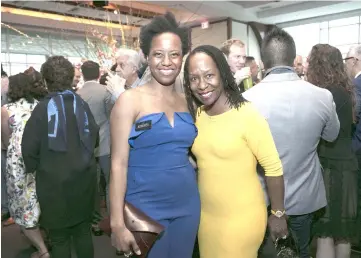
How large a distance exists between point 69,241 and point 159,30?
64.9 inches

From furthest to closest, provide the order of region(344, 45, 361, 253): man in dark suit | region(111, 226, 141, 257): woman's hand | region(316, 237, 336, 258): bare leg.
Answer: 1. region(344, 45, 361, 253): man in dark suit
2. region(316, 237, 336, 258): bare leg
3. region(111, 226, 141, 257): woman's hand

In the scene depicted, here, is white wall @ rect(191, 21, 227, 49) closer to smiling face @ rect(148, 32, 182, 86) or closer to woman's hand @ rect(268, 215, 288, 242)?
smiling face @ rect(148, 32, 182, 86)

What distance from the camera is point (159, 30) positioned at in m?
1.62

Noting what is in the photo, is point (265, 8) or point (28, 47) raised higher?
point (265, 8)

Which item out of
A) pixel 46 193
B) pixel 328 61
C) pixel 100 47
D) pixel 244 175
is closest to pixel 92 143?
pixel 46 193

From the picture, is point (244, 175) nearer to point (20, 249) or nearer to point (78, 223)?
point (78, 223)

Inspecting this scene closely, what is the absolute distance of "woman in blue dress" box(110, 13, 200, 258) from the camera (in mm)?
1502

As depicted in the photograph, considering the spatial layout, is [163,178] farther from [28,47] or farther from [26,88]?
[28,47]

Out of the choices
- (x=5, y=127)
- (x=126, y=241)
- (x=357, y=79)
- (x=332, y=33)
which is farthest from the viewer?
(x=332, y=33)

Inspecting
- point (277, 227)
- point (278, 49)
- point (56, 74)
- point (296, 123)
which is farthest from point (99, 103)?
point (277, 227)

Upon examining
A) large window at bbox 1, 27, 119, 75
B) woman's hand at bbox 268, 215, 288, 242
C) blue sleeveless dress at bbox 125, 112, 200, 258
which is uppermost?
large window at bbox 1, 27, 119, 75

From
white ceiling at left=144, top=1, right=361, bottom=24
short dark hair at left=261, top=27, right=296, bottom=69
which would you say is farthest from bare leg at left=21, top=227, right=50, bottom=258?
white ceiling at left=144, top=1, right=361, bottom=24

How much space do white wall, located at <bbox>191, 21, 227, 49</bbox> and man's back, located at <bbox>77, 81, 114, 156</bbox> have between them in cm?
689

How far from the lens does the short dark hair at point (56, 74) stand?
243 centimetres
